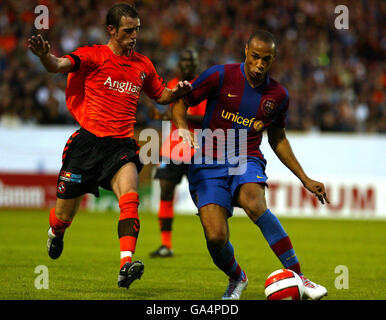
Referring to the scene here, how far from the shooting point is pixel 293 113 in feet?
63.3

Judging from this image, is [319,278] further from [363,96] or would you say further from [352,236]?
[363,96]

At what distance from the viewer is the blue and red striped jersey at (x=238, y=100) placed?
6.14m

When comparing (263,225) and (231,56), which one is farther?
(231,56)

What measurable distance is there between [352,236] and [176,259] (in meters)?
5.23

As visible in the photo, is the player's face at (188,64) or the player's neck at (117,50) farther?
the player's face at (188,64)

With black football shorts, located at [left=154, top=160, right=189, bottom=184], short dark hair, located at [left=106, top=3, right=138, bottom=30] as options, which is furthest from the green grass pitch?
short dark hair, located at [left=106, top=3, right=138, bottom=30]

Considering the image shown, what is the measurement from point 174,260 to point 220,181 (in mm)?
3266

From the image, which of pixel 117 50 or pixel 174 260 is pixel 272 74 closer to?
pixel 174 260

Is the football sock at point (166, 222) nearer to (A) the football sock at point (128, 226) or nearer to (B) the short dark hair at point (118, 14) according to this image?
(A) the football sock at point (128, 226)

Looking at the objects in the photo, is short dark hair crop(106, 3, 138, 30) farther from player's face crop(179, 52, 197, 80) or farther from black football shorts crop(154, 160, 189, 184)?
black football shorts crop(154, 160, 189, 184)

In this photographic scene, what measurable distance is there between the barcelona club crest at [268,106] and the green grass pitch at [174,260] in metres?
1.65

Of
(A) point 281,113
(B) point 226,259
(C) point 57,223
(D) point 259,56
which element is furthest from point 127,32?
(B) point 226,259

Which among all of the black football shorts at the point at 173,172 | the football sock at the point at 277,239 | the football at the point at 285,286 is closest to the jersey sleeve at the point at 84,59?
the football sock at the point at 277,239
